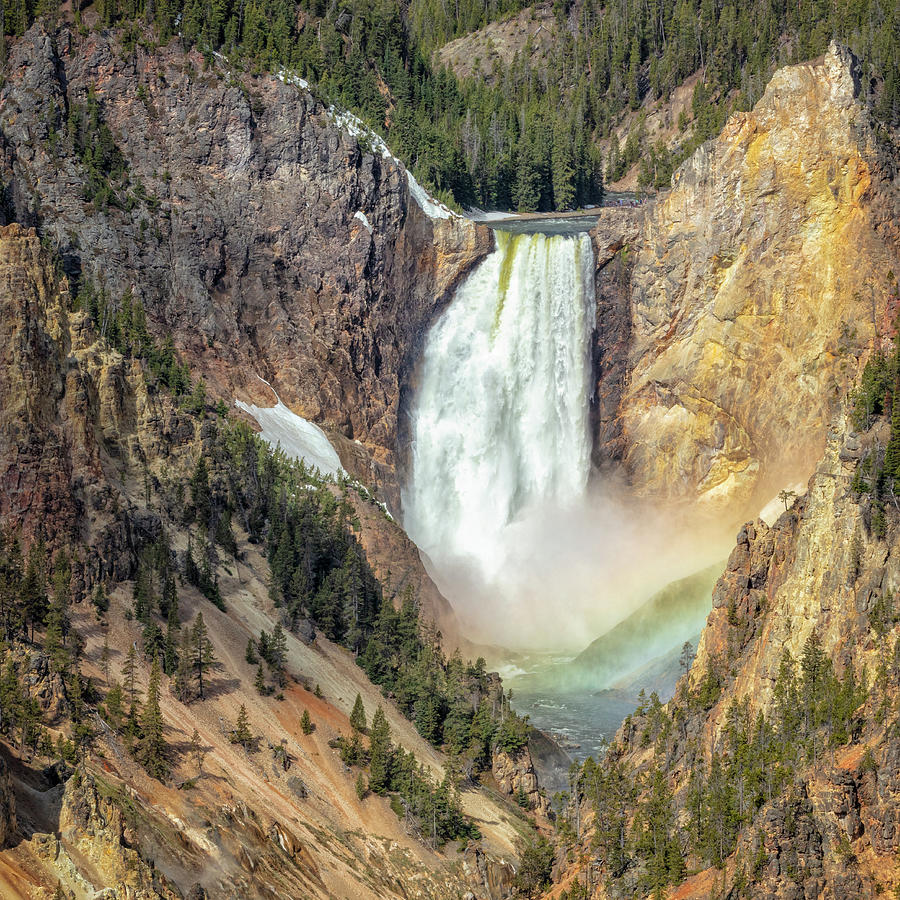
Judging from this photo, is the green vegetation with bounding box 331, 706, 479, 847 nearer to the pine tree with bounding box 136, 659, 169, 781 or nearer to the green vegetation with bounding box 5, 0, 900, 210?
the pine tree with bounding box 136, 659, 169, 781

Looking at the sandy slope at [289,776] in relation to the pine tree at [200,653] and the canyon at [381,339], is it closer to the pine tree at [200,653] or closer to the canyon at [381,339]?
the canyon at [381,339]

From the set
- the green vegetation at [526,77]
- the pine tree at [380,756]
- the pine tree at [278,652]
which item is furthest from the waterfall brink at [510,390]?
the pine tree at [380,756]

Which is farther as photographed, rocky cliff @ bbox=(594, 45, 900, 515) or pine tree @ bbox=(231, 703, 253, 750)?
rocky cliff @ bbox=(594, 45, 900, 515)

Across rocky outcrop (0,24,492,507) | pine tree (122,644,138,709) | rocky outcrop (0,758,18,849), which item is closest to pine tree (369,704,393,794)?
pine tree (122,644,138,709)

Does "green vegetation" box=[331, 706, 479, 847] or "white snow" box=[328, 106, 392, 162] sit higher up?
"white snow" box=[328, 106, 392, 162]

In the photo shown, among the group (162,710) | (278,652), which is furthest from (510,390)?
(162,710)

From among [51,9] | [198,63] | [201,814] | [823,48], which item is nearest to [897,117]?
[823,48]
